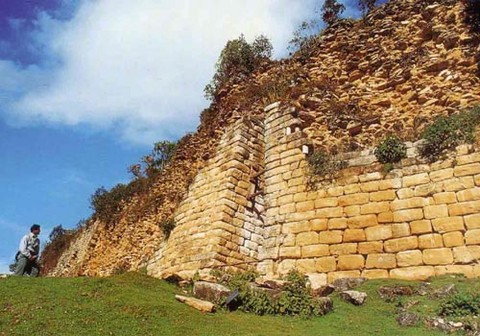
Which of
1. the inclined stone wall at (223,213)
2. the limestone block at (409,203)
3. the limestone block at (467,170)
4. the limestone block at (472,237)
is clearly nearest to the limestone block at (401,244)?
the limestone block at (409,203)

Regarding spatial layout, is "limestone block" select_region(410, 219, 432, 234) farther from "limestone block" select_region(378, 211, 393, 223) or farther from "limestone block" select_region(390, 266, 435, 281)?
"limestone block" select_region(390, 266, 435, 281)

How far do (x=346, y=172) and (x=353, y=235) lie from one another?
151cm

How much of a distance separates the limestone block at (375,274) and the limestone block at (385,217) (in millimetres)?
1011

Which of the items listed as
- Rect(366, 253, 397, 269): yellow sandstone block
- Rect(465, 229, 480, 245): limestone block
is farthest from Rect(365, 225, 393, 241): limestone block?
Rect(465, 229, 480, 245): limestone block

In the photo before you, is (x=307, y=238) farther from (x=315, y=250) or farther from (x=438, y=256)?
(x=438, y=256)

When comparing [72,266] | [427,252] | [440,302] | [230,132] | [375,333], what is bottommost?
[375,333]

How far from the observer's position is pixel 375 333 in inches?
249

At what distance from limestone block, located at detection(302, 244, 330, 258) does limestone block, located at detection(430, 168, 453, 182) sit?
2.58 meters

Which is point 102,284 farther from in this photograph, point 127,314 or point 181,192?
point 181,192

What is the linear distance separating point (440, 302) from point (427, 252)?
60.3 inches

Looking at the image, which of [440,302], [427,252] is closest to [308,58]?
[427,252]

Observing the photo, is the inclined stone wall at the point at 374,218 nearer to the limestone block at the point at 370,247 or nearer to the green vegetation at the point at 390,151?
the limestone block at the point at 370,247

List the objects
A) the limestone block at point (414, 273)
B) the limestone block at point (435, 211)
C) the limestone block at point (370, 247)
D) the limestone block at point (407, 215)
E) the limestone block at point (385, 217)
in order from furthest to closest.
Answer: the limestone block at point (385, 217) → the limestone block at point (370, 247) → the limestone block at point (407, 215) → the limestone block at point (435, 211) → the limestone block at point (414, 273)

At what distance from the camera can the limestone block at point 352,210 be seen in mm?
9539
